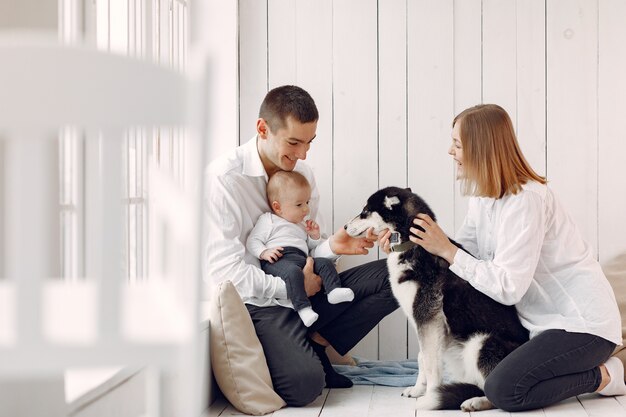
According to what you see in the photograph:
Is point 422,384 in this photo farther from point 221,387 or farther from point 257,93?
point 257,93

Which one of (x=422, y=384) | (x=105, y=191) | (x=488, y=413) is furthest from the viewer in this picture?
(x=422, y=384)

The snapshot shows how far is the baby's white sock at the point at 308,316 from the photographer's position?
302 centimetres

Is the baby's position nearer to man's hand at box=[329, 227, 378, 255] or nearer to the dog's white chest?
man's hand at box=[329, 227, 378, 255]

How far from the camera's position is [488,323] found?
282 centimetres

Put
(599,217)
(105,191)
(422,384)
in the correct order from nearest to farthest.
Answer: (105,191) → (422,384) → (599,217)

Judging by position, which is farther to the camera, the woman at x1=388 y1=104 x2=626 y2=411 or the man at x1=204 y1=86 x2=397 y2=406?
the man at x1=204 y1=86 x2=397 y2=406

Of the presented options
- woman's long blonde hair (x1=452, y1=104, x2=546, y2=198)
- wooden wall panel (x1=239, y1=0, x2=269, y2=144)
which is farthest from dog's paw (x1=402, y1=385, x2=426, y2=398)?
wooden wall panel (x1=239, y1=0, x2=269, y2=144)

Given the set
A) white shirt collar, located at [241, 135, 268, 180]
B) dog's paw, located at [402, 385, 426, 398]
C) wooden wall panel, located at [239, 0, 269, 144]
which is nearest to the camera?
dog's paw, located at [402, 385, 426, 398]

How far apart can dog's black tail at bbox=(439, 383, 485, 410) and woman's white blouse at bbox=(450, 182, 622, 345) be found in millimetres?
264

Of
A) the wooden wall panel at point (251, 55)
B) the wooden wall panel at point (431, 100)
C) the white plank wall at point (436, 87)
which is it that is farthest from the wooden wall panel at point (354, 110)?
the wooden wall panel at point (251, 55)

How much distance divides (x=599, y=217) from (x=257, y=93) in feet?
5.05

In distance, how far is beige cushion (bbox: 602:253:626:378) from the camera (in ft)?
10.0

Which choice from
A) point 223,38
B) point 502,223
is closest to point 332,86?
point 223,38

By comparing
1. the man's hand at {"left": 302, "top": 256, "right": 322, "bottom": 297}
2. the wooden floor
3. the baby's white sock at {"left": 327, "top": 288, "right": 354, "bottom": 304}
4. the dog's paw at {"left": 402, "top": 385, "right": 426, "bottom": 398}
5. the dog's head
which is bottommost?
the wooden floor
